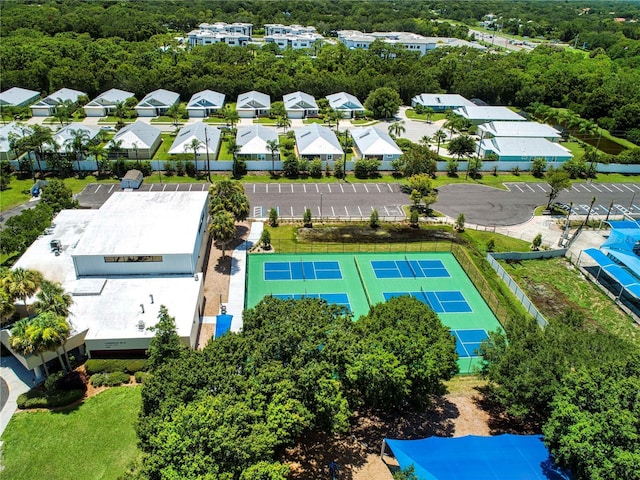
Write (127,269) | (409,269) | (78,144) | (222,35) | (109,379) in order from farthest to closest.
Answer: (222,35), (78,144), (409,269), (127,269), (109,379)

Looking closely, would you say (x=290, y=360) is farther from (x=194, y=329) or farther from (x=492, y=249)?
(x=492, y=249)

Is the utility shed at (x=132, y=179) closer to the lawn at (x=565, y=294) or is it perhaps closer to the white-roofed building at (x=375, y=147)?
the white-roofed building at (x=375, y=147)

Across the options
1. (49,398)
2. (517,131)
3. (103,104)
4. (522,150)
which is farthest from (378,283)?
(103,104)

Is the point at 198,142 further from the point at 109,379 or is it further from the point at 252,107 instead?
the point at 109,379

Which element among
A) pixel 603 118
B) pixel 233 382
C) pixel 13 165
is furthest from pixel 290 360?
pixel 603 118

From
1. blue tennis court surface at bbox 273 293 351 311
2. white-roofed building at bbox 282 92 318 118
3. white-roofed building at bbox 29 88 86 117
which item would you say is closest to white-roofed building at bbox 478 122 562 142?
white-roofed building at bbox 282 92 318 118

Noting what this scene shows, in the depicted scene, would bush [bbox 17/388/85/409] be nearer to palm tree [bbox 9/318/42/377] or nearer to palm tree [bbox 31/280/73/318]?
palm tree [bbox 9/318/42/377]
